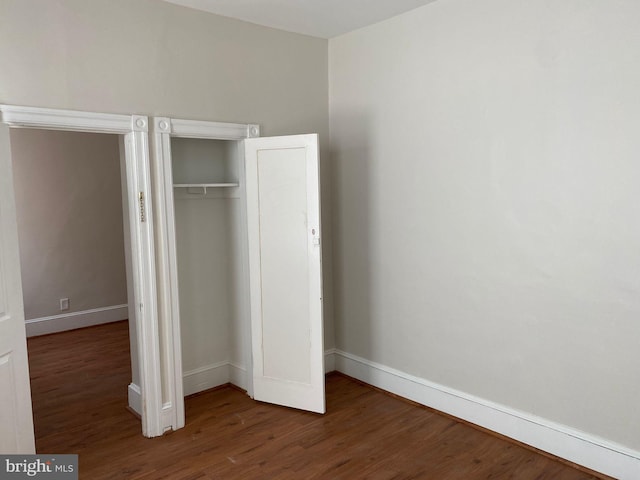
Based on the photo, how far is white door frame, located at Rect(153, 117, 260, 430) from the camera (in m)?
3.27

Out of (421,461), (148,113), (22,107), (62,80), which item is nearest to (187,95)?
(148,113)

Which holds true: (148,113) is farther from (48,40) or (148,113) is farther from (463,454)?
(463,454)

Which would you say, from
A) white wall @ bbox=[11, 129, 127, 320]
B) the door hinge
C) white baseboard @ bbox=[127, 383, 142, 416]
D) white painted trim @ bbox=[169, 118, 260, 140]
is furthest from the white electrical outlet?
white painted trim @ bbox=[169, 118, 260, 140]

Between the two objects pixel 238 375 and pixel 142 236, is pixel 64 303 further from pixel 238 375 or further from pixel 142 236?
pixel 142 236

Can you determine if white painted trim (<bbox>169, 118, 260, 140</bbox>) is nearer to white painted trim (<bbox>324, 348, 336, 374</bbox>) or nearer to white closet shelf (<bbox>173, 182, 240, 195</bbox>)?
white closet shelf (<bbox>173, 182, 240, 195</bbox>)

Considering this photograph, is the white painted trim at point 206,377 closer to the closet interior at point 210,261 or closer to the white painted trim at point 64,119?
the closet interior at point 210,261

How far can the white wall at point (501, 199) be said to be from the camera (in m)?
2.69

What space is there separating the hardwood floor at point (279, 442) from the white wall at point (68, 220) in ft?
6.33

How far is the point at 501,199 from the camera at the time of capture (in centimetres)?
315

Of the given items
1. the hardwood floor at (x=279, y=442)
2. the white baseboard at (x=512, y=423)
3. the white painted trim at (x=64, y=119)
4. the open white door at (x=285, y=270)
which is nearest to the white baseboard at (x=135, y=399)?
the hardwood floor at (x=279, y=442)

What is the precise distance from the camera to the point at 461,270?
3.40 meters

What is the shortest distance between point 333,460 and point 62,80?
268cm

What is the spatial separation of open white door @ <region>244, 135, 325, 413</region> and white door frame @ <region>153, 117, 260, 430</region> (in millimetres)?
460

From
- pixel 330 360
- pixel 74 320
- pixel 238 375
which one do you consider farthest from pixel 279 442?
Result: pixel 74 320
